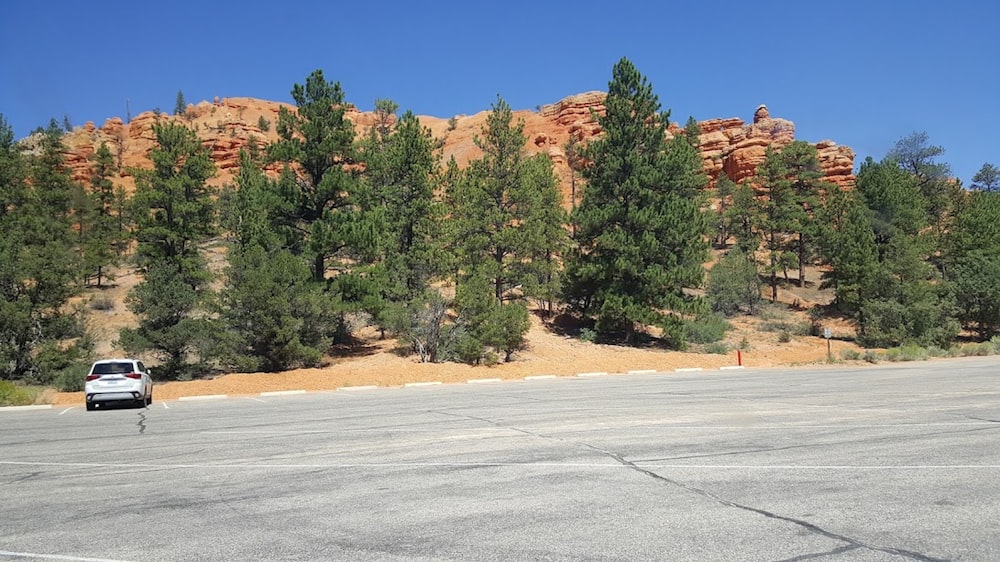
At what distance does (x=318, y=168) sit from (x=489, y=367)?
44.2ft

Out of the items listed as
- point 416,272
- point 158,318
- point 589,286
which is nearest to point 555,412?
point 416,272

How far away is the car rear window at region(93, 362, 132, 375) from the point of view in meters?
18.9

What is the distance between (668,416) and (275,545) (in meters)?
9.56

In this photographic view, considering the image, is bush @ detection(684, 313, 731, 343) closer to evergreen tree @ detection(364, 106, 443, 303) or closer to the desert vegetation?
the desert vegetation

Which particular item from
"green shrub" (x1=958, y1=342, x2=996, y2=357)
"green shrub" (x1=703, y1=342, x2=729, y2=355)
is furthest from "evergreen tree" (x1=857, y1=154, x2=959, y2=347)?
"green shrub" (x1=703, y1=342, x2=729, y2=355)

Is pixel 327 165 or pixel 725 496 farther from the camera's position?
pixel 327 165

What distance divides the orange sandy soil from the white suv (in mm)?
3919

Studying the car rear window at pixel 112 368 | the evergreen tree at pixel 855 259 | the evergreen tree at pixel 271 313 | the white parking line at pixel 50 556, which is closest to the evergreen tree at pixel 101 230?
the evergreen tree at pixel 271 313

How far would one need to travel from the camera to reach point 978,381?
2039 cm

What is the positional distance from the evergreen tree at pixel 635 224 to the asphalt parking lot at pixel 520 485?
22207mm

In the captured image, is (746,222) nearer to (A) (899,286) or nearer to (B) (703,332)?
(A) (899,286)

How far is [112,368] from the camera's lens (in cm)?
1909

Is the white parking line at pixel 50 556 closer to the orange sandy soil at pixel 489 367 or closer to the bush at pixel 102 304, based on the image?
the orange sandy soil at pixel 489 367

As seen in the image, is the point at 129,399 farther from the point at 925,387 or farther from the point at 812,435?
the point at 925,387
